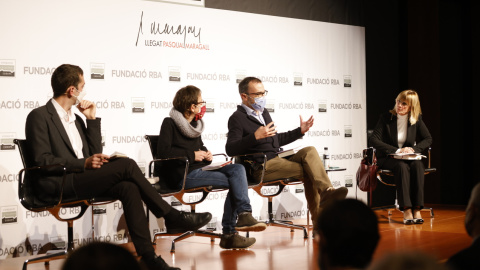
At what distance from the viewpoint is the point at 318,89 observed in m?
7.22

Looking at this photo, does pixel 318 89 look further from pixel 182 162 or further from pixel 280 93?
pixel 182 162

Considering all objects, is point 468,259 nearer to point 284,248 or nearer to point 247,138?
point 284,248

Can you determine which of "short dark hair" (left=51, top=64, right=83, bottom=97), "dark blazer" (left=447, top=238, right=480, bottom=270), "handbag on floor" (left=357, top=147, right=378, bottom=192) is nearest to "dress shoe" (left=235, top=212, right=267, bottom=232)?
"short dark hair" (left=51, top=64, right=83, bottom=97)

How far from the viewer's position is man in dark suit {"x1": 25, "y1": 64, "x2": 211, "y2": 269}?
12.7 feet

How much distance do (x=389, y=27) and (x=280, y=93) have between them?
2.22 meters

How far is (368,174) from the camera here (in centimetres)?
631

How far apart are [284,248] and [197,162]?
101 centimetres

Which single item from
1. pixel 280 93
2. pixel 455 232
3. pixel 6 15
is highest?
pixel 6 15

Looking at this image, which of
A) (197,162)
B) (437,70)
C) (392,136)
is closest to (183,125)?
(197,162)

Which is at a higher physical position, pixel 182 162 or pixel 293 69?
pixel 293 69

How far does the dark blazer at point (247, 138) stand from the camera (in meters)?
5.22

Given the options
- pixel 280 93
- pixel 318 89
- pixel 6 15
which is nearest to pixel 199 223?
pixel 6 15

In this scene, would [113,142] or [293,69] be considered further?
[293,69]

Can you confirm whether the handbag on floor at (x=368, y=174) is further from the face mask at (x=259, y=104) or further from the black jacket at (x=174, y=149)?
the black jacket at (x=174, y=149)
